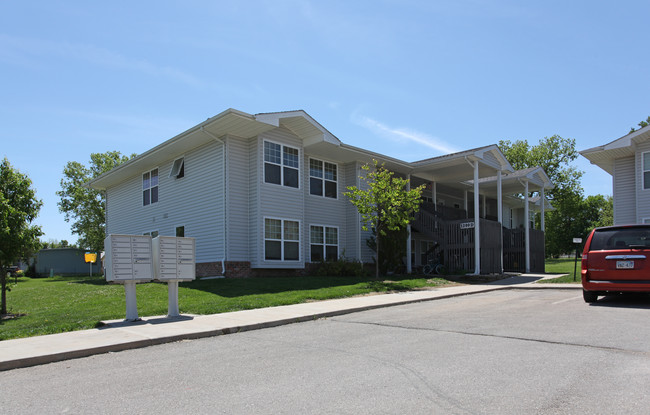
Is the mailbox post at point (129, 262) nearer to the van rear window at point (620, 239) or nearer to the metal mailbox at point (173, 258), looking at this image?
the metal mailbox at point (173, 258)

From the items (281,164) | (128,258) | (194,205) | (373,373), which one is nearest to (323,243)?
(281,164)

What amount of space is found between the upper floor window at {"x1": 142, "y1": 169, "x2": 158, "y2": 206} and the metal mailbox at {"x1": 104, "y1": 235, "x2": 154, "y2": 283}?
1417cm

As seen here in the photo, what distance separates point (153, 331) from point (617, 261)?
955cm

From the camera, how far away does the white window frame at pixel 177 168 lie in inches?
821

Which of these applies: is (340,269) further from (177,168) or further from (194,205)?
(177,168)

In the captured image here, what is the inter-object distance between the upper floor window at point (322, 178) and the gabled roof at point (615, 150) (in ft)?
34.8

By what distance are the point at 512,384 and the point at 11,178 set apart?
11.3 meters

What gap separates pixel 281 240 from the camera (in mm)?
18797

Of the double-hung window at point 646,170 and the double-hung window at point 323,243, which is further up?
the double-hung window at point 646,170

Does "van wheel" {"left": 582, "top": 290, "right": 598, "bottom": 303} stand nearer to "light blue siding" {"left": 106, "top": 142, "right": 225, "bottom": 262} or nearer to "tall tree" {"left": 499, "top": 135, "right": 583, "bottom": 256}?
"light blue siding" {"left": 106, "top": 142, "right": 225, "bottom": 262}

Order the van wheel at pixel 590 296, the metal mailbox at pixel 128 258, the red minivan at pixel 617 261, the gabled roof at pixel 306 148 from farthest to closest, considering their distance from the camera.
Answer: the gabled roof at pixel 306 148, the van wheel at pixel 590 296, the red minivan at pixel 617 261, the metal mailbox at pixel 128 258

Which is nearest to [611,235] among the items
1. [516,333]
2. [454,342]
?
[516,333]

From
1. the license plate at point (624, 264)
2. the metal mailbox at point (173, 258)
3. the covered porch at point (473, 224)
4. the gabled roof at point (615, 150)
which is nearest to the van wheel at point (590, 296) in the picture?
the license plate at point (624, 264)

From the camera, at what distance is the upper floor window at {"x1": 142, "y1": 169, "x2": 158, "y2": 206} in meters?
23.1
